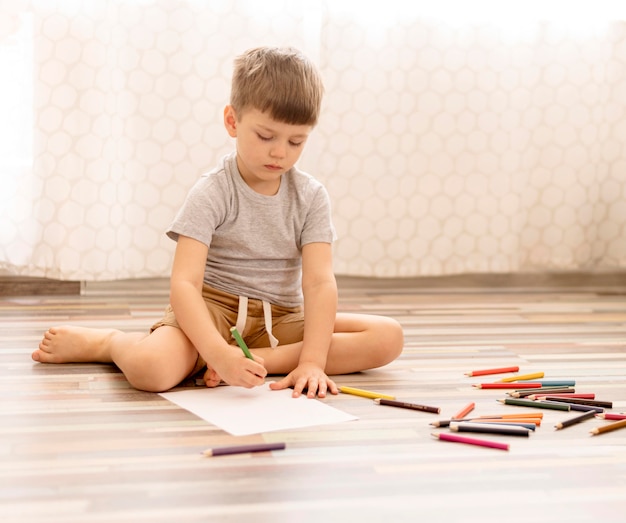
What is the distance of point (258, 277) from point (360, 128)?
0.95m

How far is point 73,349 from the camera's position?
5.09 ft

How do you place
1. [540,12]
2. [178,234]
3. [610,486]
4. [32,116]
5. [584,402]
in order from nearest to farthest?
[610,486]
[584,402]
[178,234]
[32,116]
[540,12]

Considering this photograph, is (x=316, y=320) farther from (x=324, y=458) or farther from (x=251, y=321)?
(x=324, y=458)

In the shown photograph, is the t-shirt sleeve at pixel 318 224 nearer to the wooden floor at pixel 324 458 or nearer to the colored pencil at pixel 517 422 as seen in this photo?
the wooden floor at pixel 324 458

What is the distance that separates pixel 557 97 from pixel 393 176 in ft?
1.64

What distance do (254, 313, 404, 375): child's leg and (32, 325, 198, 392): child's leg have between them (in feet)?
0.48

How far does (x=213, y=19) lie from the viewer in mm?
2252

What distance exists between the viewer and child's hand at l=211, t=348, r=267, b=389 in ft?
4.18

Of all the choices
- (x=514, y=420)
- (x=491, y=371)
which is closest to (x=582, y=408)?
(x=514, y=420)

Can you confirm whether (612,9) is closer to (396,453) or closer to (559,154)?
(559,154)

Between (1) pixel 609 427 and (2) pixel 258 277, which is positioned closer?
(1) pixel 609 427

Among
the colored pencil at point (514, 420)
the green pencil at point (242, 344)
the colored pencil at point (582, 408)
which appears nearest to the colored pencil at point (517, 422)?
the colored pencil at point (514, 420)

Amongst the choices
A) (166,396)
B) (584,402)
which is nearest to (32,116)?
(166,396)

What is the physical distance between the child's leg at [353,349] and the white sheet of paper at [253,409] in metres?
0.10
